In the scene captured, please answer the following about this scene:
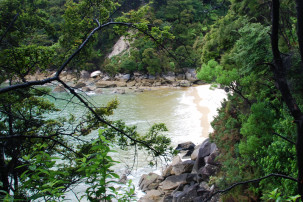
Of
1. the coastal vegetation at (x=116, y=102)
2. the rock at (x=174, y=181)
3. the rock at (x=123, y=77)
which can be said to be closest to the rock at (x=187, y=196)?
the coastal vegetation at (x=116, y=102)

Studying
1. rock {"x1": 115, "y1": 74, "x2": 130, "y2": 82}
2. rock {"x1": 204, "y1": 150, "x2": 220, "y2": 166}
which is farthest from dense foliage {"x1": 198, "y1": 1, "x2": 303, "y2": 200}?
rock {"x1": 115, "y1": 74, "x2": 130, "y2": 82}

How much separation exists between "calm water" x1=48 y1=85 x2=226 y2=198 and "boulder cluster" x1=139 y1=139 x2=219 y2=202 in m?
1.28

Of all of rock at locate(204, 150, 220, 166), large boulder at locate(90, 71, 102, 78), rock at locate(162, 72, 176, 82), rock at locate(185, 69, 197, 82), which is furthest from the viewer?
large boulder at locate(90, 71, 102, 78)

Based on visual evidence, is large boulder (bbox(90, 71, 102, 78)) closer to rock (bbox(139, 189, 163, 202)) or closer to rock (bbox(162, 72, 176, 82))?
rock (bbox(162, 72, 176, 82))

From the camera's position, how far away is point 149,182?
36.8ft

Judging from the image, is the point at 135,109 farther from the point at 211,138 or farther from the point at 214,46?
the point at 211,138

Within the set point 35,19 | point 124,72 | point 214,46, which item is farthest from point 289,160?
point 124,72

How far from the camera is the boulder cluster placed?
8.72m

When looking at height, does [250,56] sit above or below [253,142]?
above

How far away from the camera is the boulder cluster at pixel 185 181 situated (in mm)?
8719

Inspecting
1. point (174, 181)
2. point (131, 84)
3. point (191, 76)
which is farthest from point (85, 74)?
point (174, 181)

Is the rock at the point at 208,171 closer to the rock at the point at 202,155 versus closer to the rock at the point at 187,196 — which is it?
the rock at the point at 202,155

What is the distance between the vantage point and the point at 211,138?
10828mm

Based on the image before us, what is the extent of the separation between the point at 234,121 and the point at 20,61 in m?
7.57
